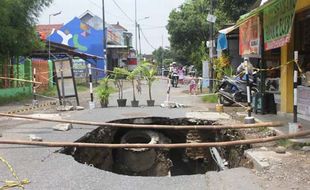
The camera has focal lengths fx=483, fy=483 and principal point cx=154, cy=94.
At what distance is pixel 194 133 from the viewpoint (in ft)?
44.0

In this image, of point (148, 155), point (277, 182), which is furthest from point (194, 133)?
point (277, 182)

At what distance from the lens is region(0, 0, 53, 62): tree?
2084cm

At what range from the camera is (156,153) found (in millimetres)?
11984

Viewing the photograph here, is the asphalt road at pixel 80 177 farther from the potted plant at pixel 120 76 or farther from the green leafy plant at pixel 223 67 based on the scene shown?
the green leafy plant at pixel 223 67

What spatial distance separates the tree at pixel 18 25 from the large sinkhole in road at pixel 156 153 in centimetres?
1025

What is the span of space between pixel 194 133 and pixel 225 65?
9.10 metres

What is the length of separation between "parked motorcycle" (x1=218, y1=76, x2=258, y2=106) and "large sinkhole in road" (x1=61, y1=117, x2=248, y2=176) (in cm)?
331

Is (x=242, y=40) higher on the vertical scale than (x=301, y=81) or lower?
higher

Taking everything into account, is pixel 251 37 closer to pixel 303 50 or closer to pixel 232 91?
pixel 303 50

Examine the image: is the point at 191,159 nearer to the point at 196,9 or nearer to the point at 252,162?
the point at 252,162

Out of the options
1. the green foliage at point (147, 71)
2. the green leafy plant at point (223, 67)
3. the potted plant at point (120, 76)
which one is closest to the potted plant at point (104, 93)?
the potted plant at point (120, 76)

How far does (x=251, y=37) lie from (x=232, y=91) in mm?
3456

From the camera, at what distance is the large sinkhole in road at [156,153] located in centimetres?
1029

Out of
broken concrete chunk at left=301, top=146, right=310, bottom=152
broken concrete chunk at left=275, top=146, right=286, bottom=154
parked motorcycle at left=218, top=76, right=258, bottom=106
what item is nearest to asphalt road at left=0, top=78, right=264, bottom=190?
broken concrete chunk at left=275, top=146, right=286, bottom=154
